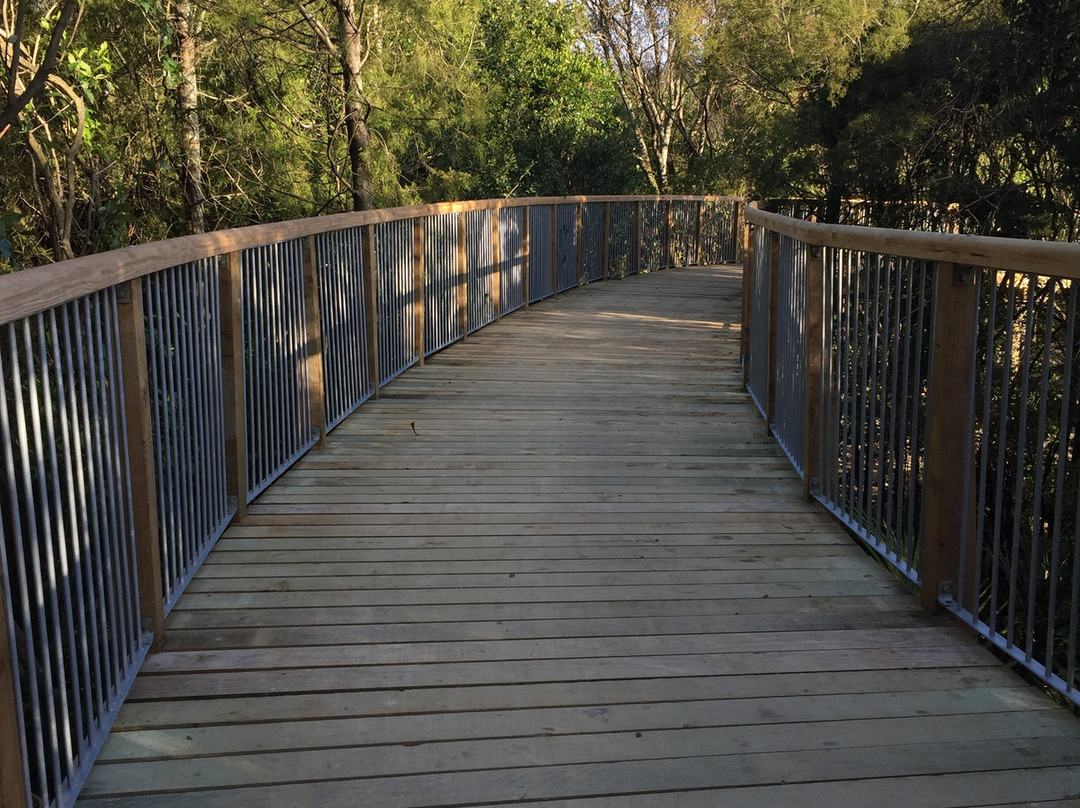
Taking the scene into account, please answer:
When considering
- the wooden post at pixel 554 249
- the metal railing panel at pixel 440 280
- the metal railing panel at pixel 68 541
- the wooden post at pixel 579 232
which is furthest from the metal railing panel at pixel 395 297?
the wooden post at pixel 579 232

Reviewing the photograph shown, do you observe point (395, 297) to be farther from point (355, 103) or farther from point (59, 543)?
point (59, 543)

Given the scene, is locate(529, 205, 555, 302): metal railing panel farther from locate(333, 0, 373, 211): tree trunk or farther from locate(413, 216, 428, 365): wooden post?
locate(413, 216, 428, 365): wooden post

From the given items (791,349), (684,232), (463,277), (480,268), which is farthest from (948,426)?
(684,232)

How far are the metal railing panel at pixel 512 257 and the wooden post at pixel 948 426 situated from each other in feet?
24.7

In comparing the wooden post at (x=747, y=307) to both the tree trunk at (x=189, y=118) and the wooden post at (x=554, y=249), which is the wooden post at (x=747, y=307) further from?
the tree trunk at (x=189, y=118)

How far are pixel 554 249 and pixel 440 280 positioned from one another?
451 cm

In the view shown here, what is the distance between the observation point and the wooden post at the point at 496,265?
10.4 m

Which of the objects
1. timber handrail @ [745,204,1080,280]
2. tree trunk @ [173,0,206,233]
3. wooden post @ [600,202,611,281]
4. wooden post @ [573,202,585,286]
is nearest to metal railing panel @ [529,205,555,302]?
wooden post @ [573,202,585,286]

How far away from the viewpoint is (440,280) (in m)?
9.02

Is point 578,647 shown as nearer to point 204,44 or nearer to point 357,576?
point 357,576

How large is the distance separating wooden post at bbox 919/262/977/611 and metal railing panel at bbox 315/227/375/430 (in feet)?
11.3

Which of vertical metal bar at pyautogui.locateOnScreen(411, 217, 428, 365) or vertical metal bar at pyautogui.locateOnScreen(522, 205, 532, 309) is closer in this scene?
vertical metal bar at pyautogui.locateOnScreen(411, 217, 428, 365)

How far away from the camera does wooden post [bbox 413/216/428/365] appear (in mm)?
8117

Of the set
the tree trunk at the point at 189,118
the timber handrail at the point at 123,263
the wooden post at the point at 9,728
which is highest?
the tree trunk at the point at 189,118
